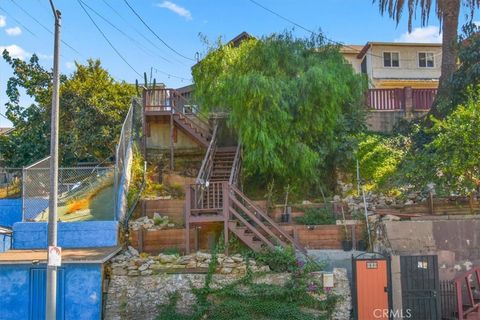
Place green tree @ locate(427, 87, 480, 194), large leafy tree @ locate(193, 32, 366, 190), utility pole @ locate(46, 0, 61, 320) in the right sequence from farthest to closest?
large leafy tree @ locate(193, 32, 366, 190) < green tree @ locate(427, 87, 480, 194) < utility pole @ locate(46, 0, 61, 320)

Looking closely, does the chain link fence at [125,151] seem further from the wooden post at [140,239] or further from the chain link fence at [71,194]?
the wooden post at [140,239]

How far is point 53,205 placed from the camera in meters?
8.99

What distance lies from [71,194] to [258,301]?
29.4 feet

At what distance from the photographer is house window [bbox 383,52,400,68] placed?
3047cm

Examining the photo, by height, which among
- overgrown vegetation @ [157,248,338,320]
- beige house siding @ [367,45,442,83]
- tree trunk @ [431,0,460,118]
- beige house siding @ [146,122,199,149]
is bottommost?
overgrown vegetation @ [157,248,338,320]

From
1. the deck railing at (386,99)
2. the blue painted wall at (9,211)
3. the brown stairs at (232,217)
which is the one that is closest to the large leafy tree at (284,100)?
the brown stairs at (232,217)

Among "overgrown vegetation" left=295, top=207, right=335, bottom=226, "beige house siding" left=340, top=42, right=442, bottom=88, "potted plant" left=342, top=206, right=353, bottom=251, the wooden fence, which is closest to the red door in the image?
"potted plant" left=342, top=206, right=353, bottom=251

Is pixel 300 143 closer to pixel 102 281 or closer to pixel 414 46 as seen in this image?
pixel 102 281

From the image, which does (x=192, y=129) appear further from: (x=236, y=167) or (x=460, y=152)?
(x=460, y=152)

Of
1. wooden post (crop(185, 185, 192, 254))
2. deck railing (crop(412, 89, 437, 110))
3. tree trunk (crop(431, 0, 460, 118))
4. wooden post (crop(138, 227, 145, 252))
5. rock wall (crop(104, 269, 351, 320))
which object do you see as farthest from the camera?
deck railing (crop(412, 89, 437, 110))

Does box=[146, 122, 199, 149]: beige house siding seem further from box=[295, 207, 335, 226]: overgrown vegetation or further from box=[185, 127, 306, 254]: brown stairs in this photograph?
box=[295, 207, 335, 226]: overgrown vegetation

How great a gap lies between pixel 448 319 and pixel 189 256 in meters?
6.28

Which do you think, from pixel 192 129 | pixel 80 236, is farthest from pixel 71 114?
pixel 80 236

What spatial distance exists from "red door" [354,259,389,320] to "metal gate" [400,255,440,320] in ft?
Result: 1.53
